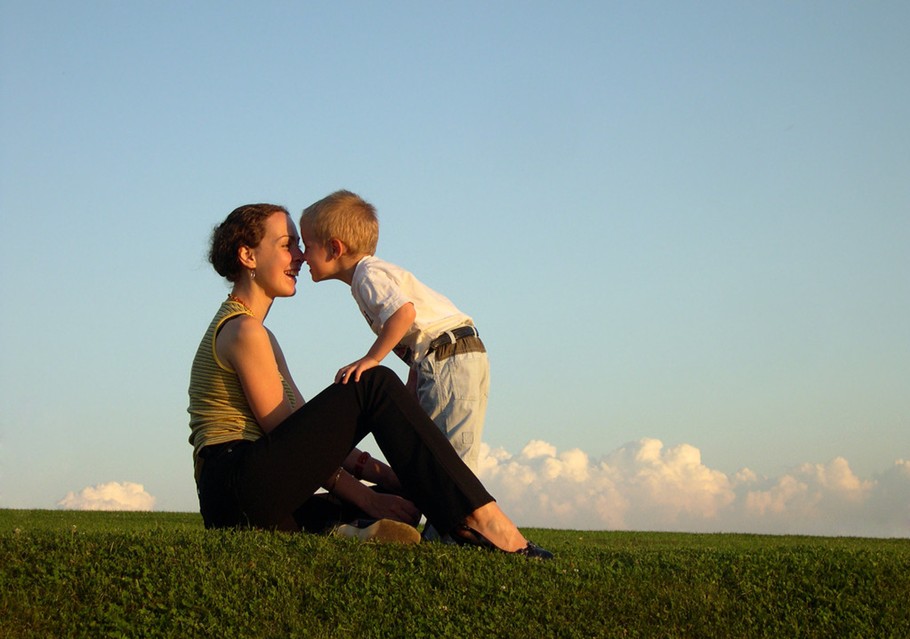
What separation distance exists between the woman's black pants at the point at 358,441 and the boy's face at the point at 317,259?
1.66m

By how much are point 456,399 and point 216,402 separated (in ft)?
5.54

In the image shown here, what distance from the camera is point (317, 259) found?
7008 millimetres

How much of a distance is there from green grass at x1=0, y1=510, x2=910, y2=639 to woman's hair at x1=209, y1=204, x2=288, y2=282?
173 cm

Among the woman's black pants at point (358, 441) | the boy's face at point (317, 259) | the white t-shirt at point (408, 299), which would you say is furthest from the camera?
the boy's face at point (317, 259)

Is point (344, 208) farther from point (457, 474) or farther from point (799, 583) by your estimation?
point (799, 583)

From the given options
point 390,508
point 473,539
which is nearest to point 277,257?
point 390,508

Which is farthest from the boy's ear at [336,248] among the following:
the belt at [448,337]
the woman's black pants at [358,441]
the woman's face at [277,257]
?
the woman's black pants at [358,441]

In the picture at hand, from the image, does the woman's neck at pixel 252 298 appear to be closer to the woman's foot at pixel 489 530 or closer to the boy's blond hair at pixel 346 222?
the boy's blond hair at pixel 346 222

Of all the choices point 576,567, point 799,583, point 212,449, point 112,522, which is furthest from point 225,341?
point 112,522

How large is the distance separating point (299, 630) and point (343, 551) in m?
0.74

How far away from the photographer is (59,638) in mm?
5254

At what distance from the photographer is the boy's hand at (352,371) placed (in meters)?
5.57

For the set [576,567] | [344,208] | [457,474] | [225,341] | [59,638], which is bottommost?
[59,638]

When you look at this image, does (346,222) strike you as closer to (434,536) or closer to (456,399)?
(456,399)
